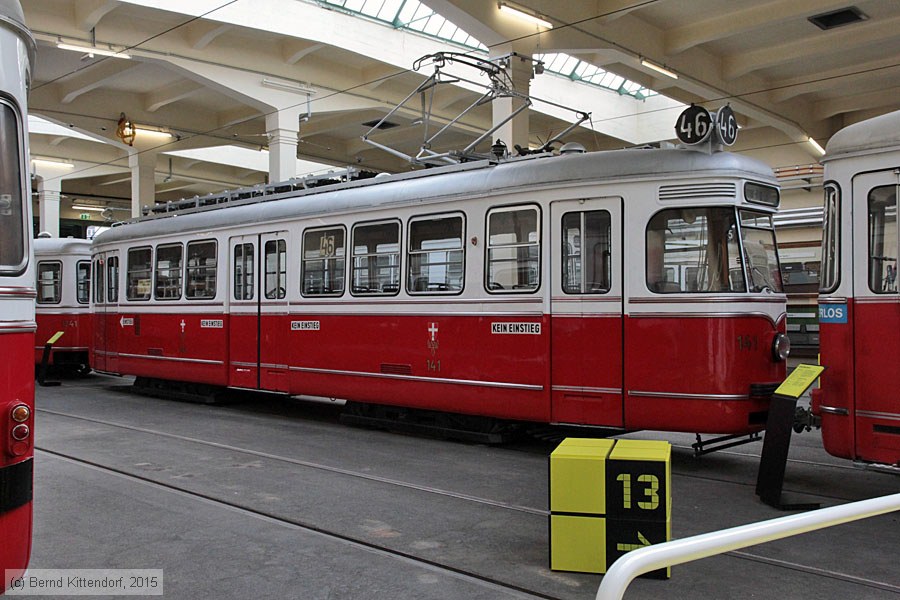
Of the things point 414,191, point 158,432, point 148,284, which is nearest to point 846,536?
point 414,191

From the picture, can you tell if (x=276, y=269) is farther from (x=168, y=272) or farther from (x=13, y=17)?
(x=13, y=17)

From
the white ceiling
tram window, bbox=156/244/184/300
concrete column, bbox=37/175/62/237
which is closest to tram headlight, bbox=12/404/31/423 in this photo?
tram window, bbox=156/244/184/300

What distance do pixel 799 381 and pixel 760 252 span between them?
6.31 ft

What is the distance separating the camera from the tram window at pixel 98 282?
1700 cm

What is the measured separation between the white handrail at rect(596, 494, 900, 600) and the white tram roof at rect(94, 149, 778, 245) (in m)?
5.72

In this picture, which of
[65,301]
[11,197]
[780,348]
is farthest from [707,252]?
[65,301]

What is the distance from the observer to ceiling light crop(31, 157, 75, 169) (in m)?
31.5

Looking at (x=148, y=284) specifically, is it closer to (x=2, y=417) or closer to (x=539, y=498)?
(x=539, y=498)

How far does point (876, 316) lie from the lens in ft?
23.1

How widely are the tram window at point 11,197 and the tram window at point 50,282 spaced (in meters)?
17.0

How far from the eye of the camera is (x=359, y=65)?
22.5 metres

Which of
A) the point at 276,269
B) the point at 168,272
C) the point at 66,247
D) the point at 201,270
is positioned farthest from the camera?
the point at 66,247

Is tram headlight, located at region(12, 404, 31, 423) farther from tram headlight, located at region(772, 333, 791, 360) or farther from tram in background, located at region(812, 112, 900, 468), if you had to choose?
tram headlight, located at region(772, 333, 791, 360)

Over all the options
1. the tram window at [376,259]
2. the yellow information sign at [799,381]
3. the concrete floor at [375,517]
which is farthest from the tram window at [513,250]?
the yellow information sign at [799,381]
